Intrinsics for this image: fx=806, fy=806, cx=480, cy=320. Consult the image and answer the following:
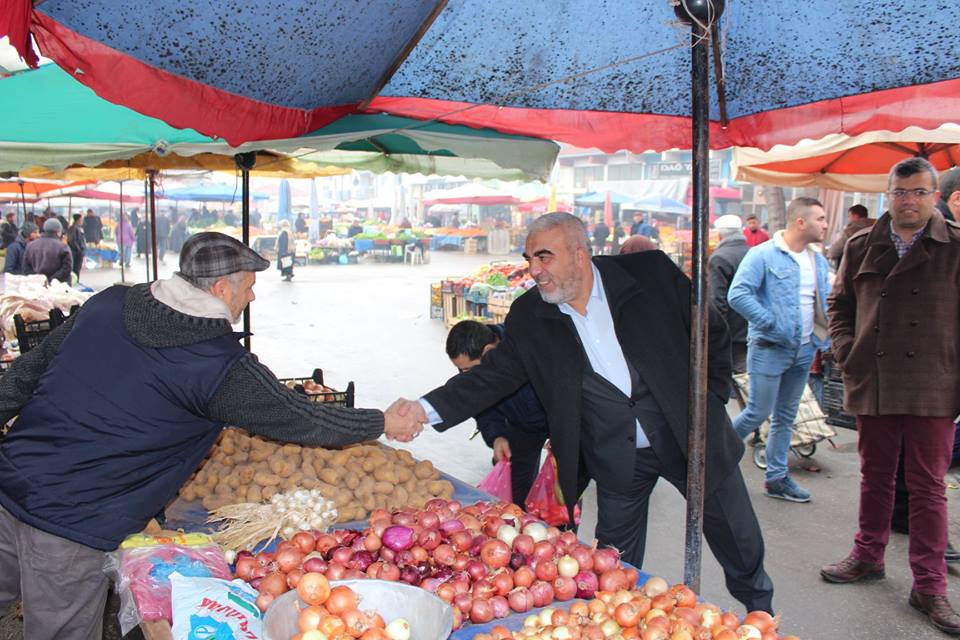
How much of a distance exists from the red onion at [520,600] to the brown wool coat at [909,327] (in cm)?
244

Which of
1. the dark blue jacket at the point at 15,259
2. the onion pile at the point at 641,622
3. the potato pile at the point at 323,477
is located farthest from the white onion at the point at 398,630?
the dark blue jacket at the point at 15,259

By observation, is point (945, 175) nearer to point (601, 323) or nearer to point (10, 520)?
point (601, 323)

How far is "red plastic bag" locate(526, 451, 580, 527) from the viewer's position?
370cm

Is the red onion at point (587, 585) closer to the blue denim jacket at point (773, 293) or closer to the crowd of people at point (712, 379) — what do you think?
the crowd of people at point (712, 379)

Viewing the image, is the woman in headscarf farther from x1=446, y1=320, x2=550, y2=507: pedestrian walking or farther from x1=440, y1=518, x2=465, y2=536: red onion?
x1=440, y1=518, x2=465, y2=536: red onion

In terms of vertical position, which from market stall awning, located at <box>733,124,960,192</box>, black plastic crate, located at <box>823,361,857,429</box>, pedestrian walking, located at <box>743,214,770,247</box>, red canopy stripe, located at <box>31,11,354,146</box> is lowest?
black plastic crate, located at <box>823,361,857,429</box>

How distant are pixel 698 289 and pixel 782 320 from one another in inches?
126

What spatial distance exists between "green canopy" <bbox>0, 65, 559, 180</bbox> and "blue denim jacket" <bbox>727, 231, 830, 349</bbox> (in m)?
1.86

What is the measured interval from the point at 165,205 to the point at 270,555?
5042 centimetres

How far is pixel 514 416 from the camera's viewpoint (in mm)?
4281

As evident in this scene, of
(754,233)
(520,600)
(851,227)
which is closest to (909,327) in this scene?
(520,600)

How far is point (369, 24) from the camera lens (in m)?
3.13

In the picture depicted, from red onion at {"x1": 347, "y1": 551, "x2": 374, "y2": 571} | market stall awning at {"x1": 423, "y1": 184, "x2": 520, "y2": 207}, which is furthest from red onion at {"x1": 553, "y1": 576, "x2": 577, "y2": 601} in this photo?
market stall awning at {"x1": 423, "y1": 184, "x2": 520, "y2": 207}

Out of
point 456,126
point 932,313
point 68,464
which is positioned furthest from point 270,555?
point 932,313
